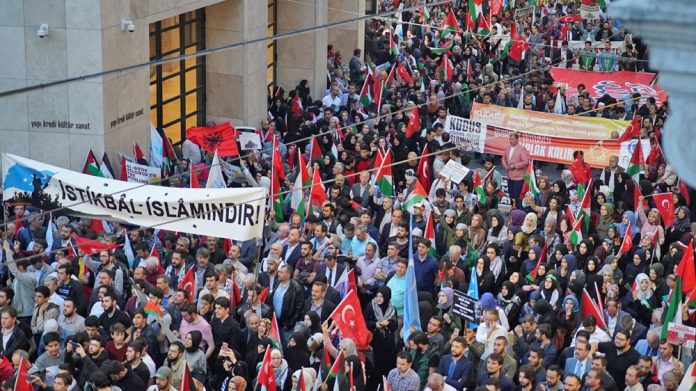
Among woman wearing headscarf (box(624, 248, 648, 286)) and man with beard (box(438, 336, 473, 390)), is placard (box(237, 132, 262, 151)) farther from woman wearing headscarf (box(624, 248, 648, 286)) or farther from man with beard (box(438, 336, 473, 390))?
man with beard (box(438, 336, 473, 390))

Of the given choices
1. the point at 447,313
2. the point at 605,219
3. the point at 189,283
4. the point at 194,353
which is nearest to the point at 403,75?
the point at 605,219

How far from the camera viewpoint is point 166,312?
1195 cm

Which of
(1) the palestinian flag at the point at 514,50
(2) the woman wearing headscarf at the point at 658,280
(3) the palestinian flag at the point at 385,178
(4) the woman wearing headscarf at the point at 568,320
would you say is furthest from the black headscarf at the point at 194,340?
(1) the palestinian flag at the point at 514,50

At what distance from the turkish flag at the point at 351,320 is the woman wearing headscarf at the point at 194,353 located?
1326 mm

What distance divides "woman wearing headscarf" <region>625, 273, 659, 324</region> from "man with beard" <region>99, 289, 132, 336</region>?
5107mm

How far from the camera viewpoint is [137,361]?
35.0 ft

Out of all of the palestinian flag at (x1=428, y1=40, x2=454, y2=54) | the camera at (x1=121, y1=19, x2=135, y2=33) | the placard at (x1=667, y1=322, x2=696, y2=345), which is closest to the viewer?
the placard at (x1=667, y1=322, x2=696, y2=345)

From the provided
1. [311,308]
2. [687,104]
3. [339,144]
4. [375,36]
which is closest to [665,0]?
[687,104]

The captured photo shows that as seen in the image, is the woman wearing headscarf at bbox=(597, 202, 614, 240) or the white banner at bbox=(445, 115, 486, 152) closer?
the woman wearing headscarf at bbox=(597, 202, 614, 240)

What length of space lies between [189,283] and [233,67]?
507 inches

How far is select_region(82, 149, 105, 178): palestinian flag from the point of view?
19031 millimetres

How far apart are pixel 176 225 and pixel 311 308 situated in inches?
75.0

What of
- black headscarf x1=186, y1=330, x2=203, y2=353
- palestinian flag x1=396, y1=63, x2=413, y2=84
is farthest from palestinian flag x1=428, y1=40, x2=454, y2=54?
black headscarf x1=186, y1=330, x2=203, y2=353

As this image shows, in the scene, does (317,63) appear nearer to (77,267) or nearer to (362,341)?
(77,267)
